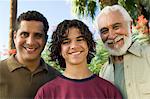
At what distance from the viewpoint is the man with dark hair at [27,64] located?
373cm

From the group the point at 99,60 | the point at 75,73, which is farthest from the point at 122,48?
the point at 99,60

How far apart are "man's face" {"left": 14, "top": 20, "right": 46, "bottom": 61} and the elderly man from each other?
57cm

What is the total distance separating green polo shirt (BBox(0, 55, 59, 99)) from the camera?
12.2ft

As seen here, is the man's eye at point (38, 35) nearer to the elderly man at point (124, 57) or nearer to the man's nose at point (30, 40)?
the man's nose at point (30, 40)

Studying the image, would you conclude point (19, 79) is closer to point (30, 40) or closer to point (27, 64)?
point (27, 64)

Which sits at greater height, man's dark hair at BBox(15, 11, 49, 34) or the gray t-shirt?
man's dark hair at BBox(15, 11, 49, 34)

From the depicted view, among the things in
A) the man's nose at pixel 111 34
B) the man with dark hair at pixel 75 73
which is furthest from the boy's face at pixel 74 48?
the man's nose at pixel 111 34

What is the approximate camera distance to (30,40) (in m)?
3.76

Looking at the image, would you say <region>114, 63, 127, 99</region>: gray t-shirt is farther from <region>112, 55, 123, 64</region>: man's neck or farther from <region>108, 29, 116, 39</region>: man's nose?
<region>108, 29, 116, 39</region>: man's nose

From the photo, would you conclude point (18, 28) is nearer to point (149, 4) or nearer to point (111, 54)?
point (111, 54)

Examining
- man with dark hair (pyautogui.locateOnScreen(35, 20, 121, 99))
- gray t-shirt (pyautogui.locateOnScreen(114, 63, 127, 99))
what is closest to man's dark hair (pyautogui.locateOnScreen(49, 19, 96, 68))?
man with dark hair (pyautogui.locateOnScreen(35, 20, 121, 99))

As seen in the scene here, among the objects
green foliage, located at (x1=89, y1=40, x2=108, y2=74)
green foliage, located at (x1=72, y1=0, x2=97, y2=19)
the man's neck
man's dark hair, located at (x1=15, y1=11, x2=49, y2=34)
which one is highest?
green foliage, located at (x1=72, y1=0, x2=97, y2=19)

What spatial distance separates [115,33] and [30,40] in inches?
30.9

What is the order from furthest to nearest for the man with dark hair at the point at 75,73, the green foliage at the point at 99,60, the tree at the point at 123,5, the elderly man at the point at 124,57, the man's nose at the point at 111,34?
1. the tree at the point at 123,5
2. the green foliage at the point at 99,60
3. the man's nose at the point at 111,34
4. the elderly man at the point at 124,57
5. the man with dark hair at the point at 75,73
